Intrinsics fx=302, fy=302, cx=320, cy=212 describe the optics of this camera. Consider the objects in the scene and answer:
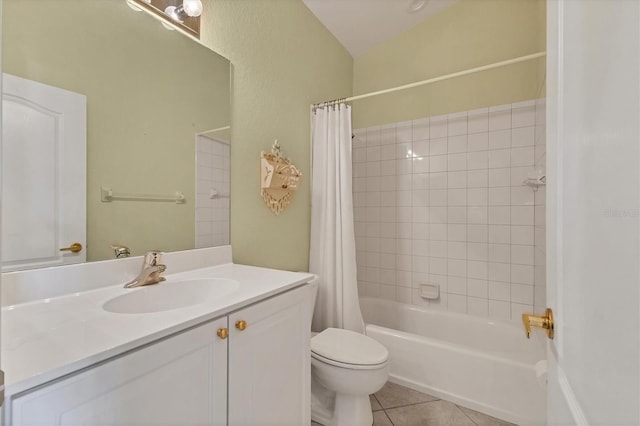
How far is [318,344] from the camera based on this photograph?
1627mm

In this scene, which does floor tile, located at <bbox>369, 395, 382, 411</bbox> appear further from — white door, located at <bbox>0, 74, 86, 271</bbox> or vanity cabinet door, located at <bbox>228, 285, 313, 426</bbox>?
white door, located at <bbox>0, 74, 86, 271</bbox>

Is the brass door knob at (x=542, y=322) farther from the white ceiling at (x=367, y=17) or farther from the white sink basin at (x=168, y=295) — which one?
the white ceiling at (x=367, y=17)

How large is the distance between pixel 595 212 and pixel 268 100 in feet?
5.47

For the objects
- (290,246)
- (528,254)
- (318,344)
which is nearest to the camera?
(318,344)

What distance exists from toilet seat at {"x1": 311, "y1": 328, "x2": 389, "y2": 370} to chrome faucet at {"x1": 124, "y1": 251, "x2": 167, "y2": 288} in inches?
34.1

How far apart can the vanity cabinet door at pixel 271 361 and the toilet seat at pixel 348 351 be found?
0.26m

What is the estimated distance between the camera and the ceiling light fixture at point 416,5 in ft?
7.33

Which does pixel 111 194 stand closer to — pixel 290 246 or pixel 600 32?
pixel 290 246

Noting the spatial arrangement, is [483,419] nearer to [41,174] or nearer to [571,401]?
[571,401]

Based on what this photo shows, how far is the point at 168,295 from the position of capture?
3.73ft

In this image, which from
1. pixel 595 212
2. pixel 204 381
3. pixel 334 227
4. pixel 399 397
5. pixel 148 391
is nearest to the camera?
pixel 595 212

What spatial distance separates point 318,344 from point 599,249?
1406mm

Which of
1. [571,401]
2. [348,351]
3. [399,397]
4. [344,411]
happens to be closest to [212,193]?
[348,351]

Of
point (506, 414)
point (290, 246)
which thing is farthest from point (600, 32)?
point (506, 414)
